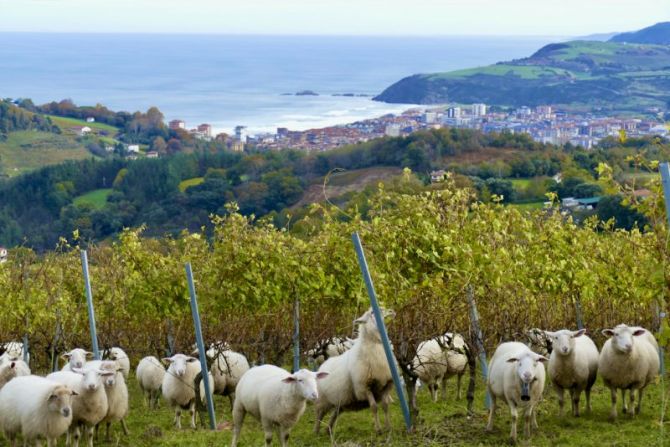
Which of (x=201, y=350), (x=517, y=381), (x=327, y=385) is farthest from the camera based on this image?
(x=201, y=350)

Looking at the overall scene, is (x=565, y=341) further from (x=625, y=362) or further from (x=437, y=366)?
(x=437, y=366)

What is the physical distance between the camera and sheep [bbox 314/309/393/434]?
1159 cm

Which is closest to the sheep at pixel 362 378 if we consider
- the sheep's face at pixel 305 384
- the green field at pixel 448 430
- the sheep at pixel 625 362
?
the green field at pixel 448 430

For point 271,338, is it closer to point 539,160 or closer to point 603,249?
point 603,249

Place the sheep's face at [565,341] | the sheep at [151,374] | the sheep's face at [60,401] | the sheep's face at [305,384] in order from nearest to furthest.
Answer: the sheep's face at [305,384]
the sheep's face at [60,401]
the sheep's face at [565,341]
the sheep at [151,374]

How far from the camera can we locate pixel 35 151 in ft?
474

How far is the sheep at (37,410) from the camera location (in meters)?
11.0

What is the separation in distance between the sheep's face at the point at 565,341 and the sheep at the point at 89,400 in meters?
6.03

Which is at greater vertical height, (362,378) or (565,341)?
(565,341)

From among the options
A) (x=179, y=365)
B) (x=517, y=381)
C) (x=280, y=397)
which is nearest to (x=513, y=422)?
(x=517, y=381)

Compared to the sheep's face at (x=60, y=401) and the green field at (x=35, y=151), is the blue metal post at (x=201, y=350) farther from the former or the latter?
the green field at (x=35, y=151)

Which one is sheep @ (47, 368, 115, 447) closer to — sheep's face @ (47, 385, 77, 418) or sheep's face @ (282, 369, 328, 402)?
sheep's face @ (47, 385, 77, 418)

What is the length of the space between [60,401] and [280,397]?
269cm

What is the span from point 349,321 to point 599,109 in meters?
176
